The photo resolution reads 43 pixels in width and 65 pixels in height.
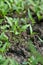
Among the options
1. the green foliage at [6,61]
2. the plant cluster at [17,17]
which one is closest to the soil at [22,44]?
Answer: the plant cluster at [17,17]

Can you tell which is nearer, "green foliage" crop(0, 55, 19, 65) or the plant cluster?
"green foliage" crop(0, 55, 19, 65)

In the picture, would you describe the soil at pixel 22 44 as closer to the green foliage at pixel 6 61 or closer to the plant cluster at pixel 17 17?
the plant cluster at pixel 17 17

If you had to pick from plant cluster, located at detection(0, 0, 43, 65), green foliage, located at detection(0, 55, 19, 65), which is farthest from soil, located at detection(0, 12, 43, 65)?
green foliage, located at detection(0, 55, 19, 65)

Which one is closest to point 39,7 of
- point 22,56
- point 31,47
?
point 22,56

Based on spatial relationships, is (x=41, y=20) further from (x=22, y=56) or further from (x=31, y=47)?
(x=31, y=47)

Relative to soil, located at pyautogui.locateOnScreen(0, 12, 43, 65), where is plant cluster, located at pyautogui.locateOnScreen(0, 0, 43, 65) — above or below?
above

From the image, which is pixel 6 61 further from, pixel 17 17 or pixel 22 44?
pixel 17 17

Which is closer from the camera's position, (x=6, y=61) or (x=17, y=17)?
(x=6, y=61)

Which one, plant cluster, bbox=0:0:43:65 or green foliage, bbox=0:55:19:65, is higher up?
plant cluster, bbox=0:0:43:65

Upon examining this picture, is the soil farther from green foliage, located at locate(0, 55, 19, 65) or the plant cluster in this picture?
green foliage, located at locate(0, 55, 19, 65)

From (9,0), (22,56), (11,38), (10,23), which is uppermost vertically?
(9,0)

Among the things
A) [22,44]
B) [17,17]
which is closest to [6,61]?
[22,44]
